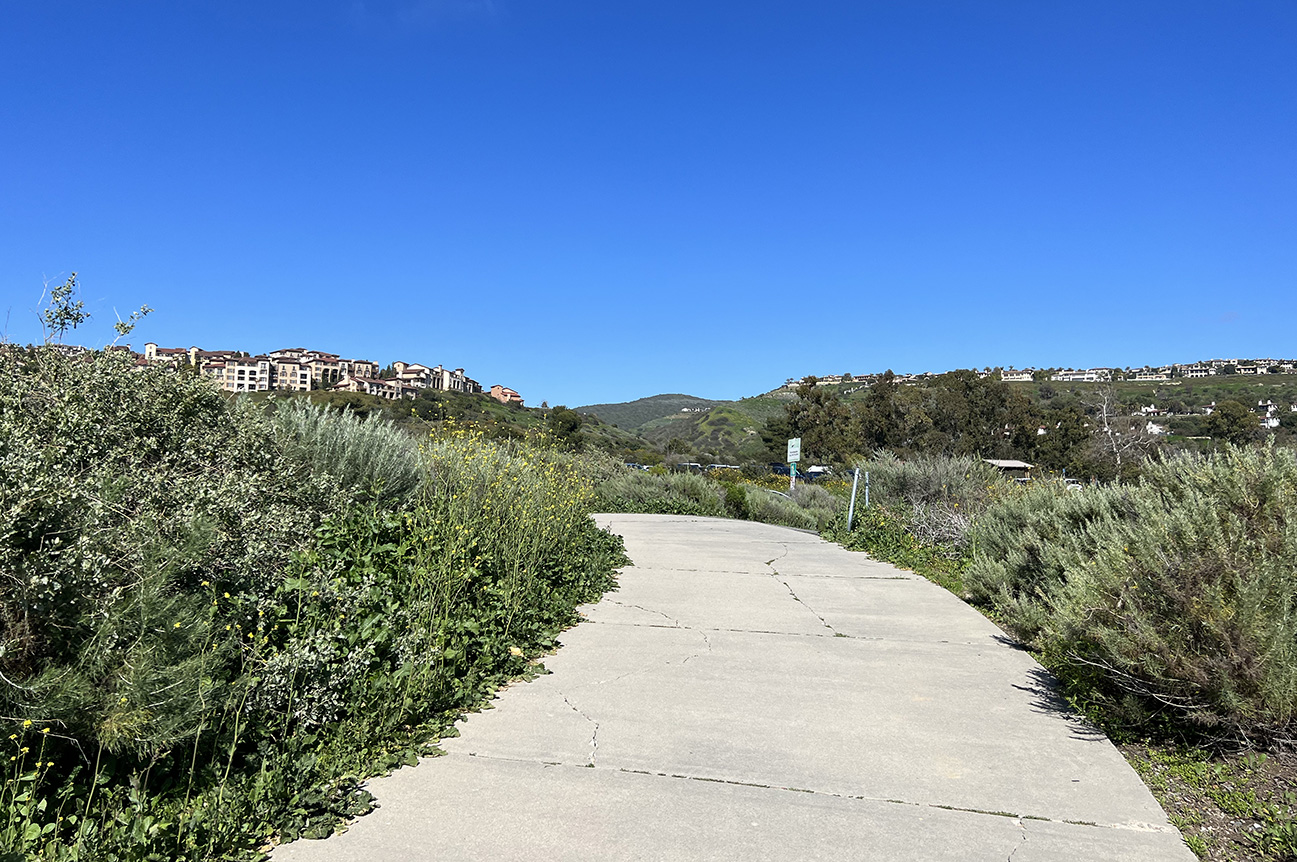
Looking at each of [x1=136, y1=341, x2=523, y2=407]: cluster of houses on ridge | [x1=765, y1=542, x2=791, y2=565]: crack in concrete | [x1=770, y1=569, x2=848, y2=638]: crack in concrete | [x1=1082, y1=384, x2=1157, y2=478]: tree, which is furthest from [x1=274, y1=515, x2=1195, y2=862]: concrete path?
[x1=136, y1=341, x2=523, y2=407]: cluster of houses on ridge

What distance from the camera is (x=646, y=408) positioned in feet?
455

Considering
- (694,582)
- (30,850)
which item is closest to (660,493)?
(694,582)

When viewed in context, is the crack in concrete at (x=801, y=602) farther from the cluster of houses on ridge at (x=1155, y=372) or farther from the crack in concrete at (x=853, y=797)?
the cluster of houses on ridge at (x=1155, y=372)

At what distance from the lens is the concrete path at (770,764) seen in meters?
3.19

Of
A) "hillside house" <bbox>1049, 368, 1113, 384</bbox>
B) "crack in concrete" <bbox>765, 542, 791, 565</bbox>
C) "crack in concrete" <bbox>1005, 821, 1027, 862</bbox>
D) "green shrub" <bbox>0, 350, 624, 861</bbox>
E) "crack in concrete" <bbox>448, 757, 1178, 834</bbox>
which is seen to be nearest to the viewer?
"green shrub" <bbox>0, 350, 624, 861</bbox>

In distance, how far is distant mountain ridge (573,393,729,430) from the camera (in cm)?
12579

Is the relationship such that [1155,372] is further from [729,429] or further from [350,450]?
[350,450]

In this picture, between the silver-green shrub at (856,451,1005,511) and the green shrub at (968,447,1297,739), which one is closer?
the green shrub at (968,447,1297,739)

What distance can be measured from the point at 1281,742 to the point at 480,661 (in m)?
4.24

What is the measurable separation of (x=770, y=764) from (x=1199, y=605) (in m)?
2.28

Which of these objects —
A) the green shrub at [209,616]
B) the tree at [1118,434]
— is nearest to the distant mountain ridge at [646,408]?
the tree at [1118,434]

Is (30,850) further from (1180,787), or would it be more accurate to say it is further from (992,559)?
(992,559)

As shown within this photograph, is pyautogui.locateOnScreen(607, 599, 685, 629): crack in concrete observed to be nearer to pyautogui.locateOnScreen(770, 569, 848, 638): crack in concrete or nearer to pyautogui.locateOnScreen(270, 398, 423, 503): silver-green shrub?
pyautogui.locateOnScreen(770, 569, 848, 638): crack in concrete

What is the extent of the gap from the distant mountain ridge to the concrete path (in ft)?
372
